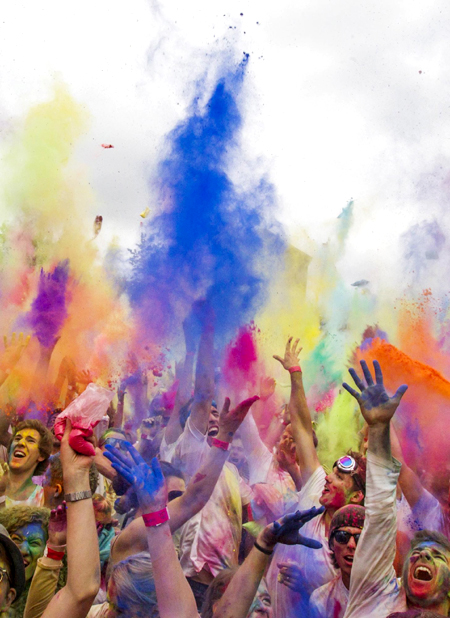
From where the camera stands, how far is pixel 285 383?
218 inches

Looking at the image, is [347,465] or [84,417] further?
[347,465]

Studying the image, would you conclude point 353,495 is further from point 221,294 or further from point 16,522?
point 221,294

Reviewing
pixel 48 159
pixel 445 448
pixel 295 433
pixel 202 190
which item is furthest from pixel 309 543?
pixel 48 159

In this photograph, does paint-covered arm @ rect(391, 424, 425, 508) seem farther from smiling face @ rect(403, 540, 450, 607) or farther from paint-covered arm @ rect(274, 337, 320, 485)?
smiling face @ rect(403, 540, 450, 607)

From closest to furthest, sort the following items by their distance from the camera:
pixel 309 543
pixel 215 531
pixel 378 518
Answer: pixel 309 543 < pixel 378 518 < pixel 215 531

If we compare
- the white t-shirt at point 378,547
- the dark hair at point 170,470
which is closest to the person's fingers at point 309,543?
the white t-shirt at point 378,547

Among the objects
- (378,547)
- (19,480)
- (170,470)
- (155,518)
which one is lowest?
(19,480)

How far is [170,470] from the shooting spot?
A: 150 inches

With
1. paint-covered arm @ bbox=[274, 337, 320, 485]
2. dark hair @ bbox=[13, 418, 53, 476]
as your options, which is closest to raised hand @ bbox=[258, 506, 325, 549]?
paint-covered arm @ bbox=[274, 337, 320, 485]

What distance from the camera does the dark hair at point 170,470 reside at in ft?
12.2

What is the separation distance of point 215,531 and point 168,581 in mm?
1285

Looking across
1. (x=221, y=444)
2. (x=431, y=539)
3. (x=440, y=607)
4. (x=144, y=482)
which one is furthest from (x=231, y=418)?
(x=440, y=607)

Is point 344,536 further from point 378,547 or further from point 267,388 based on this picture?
point 267,388

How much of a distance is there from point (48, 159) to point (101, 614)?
15.3 feet
